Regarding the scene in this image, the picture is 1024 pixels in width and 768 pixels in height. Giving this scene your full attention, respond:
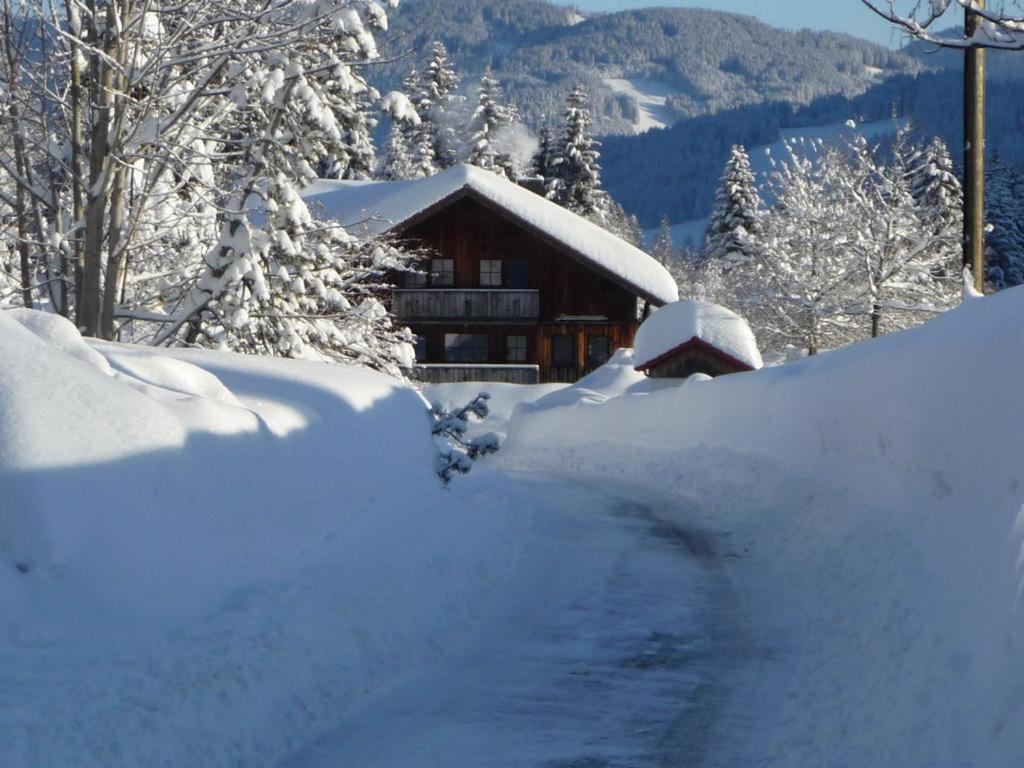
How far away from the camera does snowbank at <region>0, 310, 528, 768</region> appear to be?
5207 mm

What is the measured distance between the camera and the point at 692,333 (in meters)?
30.9

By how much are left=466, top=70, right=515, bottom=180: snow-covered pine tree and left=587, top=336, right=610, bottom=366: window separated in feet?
77.9

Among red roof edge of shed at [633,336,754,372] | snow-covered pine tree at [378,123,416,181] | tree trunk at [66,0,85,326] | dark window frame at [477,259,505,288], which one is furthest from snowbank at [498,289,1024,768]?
snow-covered pine tree at [378,123,416,181]

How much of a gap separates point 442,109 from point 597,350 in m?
32.1

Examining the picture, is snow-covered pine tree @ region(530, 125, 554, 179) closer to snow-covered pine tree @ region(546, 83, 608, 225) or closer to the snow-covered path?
snow-covered pine tree @ region(546, 83, 608, 225)

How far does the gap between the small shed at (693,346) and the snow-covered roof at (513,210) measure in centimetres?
671

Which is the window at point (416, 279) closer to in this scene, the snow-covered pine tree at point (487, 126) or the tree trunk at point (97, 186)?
the snow-covered pine tree at point (487, 126)

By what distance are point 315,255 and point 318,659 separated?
15.7 m

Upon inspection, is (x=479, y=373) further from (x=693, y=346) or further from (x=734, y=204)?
(x=734, y=204)

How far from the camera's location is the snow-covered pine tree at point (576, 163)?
66125 mm

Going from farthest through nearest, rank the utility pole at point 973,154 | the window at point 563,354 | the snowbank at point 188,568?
the window at point 563,354
the utility pole at point 973,154
the snowbank at point 188,568

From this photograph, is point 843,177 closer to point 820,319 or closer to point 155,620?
point 820,319

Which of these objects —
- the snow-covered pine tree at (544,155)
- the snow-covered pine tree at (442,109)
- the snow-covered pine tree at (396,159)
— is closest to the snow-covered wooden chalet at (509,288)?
the snow-covered pine tree at (544,155)

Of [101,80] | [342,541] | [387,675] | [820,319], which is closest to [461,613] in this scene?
[342,541]
